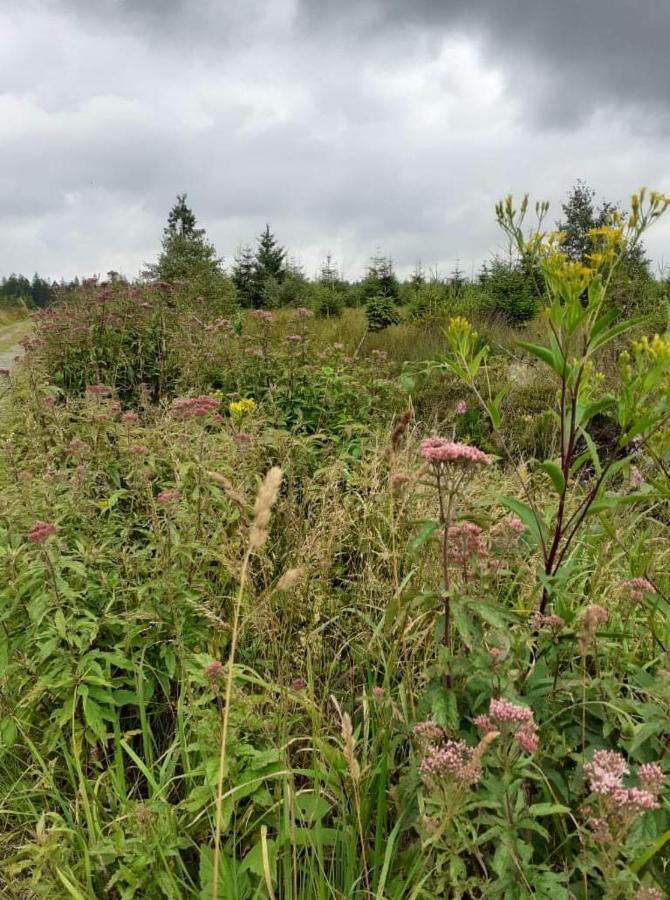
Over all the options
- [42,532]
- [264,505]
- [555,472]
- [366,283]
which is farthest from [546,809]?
[366,283]

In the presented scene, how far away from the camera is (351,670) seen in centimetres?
205

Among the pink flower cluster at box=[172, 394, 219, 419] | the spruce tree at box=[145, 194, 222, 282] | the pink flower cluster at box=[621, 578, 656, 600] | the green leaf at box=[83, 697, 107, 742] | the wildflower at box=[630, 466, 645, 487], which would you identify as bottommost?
the green leaf at box=[83, 697, 107, 742]

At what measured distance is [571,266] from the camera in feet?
4.59

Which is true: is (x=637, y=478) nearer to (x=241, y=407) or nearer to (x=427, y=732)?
(x=427, y=732)

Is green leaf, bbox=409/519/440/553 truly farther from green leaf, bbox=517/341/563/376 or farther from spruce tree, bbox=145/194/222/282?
spruce tree, bbox=145/194/222/282

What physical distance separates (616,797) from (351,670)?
1.20 metres

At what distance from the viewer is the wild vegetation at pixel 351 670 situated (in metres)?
1.23

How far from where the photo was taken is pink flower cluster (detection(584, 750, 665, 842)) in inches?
36.2

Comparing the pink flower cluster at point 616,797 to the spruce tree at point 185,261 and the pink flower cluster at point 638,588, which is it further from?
the spruce tree at point 185,261

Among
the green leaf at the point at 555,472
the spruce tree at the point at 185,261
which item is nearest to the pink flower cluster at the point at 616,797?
the green leaf at the point at 555,472

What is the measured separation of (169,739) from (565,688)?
4.57 feet

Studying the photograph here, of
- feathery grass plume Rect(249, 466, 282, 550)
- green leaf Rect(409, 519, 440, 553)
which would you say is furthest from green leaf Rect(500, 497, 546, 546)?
feathery grass plume Rect(249, 466, 282, 550)

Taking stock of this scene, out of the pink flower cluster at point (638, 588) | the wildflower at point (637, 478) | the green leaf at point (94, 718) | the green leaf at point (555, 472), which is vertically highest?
the green leaf at point (555, 472)

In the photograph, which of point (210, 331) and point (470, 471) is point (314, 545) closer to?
point (470, 471)
